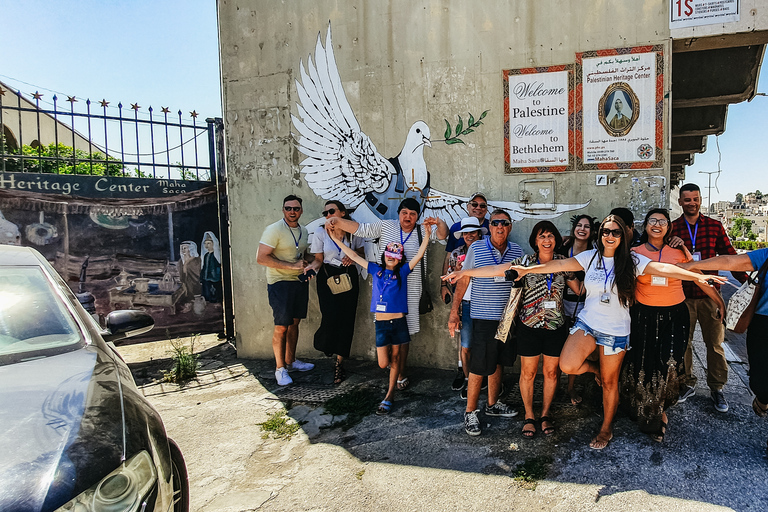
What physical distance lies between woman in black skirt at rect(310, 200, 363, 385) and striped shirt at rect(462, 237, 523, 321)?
169cm

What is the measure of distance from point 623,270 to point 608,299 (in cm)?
23

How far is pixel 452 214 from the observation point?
17.6 feet

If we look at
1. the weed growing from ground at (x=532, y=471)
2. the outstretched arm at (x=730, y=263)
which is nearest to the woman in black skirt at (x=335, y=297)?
the weed growing from ground at (x=532, y=471)

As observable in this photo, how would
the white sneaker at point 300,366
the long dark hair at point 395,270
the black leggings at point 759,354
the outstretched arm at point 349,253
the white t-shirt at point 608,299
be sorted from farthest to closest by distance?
1. the white sneaker at point 300,366
2. the outstretched arm at point 349,253
3. the long dark hair at point 395,270
4. the white t-shirt at point 608,299
5. the black leggings at point 759,354

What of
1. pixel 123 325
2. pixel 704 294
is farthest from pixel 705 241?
pixel 123 325

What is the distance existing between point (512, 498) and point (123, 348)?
582 cm

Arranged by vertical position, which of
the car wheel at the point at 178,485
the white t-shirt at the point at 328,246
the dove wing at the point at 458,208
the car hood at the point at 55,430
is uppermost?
the dove wing at the point at 458,208

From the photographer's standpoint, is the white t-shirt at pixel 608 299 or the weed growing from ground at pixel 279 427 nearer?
the white t-shirt at pixel 608 299

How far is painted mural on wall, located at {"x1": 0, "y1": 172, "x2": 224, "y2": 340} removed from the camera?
18.9ft

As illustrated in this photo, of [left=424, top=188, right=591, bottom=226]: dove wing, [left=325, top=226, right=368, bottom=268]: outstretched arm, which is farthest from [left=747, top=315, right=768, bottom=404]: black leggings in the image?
[left=325, top=226, right=368, bottom=268]: outstretched arm

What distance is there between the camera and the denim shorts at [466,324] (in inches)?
170

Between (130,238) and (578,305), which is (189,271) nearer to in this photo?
(130,238)

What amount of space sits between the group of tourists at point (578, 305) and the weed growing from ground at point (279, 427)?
2.64ft

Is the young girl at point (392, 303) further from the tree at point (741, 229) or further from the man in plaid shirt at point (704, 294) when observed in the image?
the tree at point (741, 229)
